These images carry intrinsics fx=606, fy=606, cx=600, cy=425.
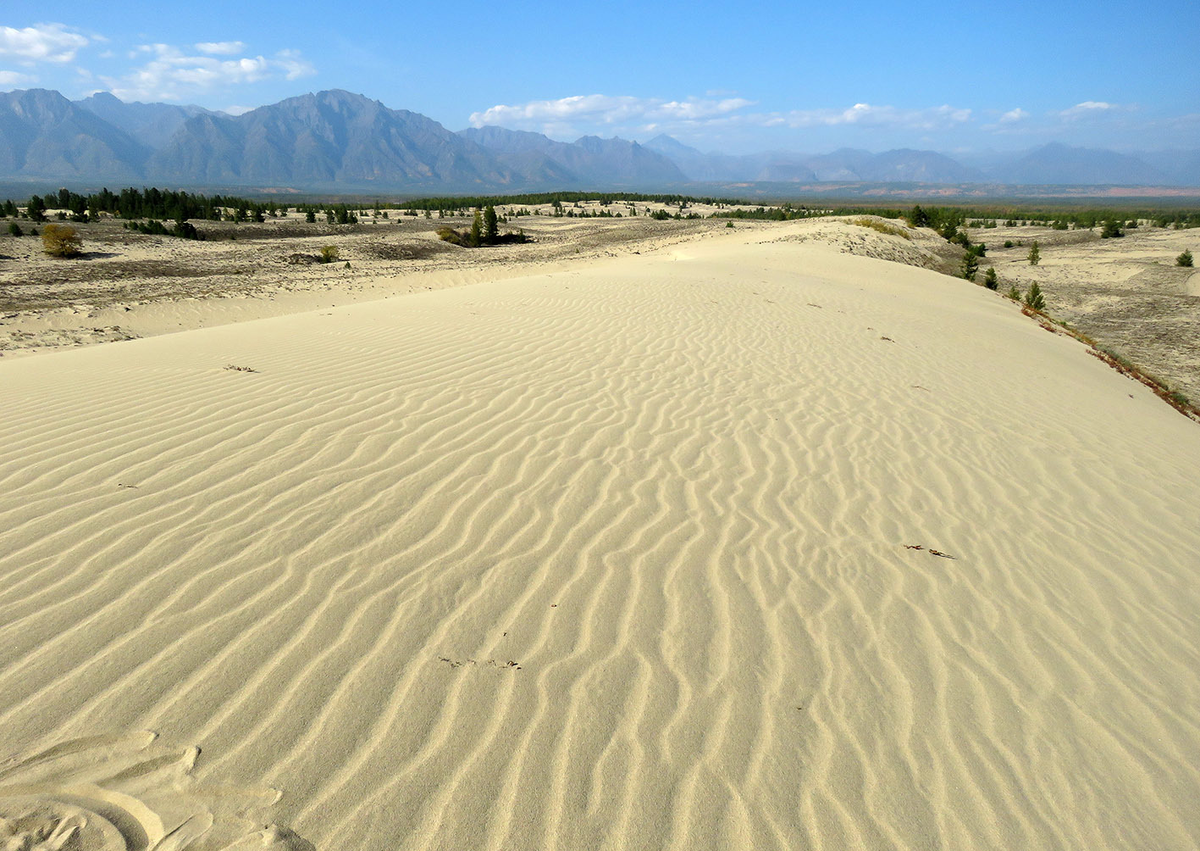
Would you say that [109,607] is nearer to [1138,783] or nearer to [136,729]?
[136,729]

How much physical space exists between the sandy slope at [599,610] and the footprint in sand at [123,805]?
0.02 metres

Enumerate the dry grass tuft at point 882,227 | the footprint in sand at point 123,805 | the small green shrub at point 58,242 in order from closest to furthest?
the footprint in sand at point 123,805
the small green shrub at point 58,242
the dry grass tuft at point 882,227

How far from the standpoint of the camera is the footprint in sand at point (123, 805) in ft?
5.60

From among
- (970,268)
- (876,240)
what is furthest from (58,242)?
(970,268)

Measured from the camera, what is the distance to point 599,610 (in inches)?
112

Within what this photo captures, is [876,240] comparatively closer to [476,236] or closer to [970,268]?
[970,268]

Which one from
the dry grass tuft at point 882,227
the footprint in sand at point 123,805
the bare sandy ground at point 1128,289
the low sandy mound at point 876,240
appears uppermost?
the dry grass tuft at point 882,227

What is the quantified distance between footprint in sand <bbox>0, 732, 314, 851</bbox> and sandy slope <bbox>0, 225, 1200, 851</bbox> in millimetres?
24

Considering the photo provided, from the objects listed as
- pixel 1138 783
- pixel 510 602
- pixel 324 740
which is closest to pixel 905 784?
pixel 1138 783

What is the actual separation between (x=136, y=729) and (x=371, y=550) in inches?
47.6

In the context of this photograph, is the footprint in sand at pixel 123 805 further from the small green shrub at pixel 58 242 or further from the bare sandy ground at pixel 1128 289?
the small green shrub at pixel 58 242

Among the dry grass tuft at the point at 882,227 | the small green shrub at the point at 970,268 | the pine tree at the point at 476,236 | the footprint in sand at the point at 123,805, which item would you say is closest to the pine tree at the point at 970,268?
the small green shrub at the point at 970,268

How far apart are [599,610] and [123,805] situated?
1.77 m

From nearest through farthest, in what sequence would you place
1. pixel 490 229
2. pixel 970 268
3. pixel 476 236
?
pixel 970 268 → pixel 476 236 → pixel 490 229
